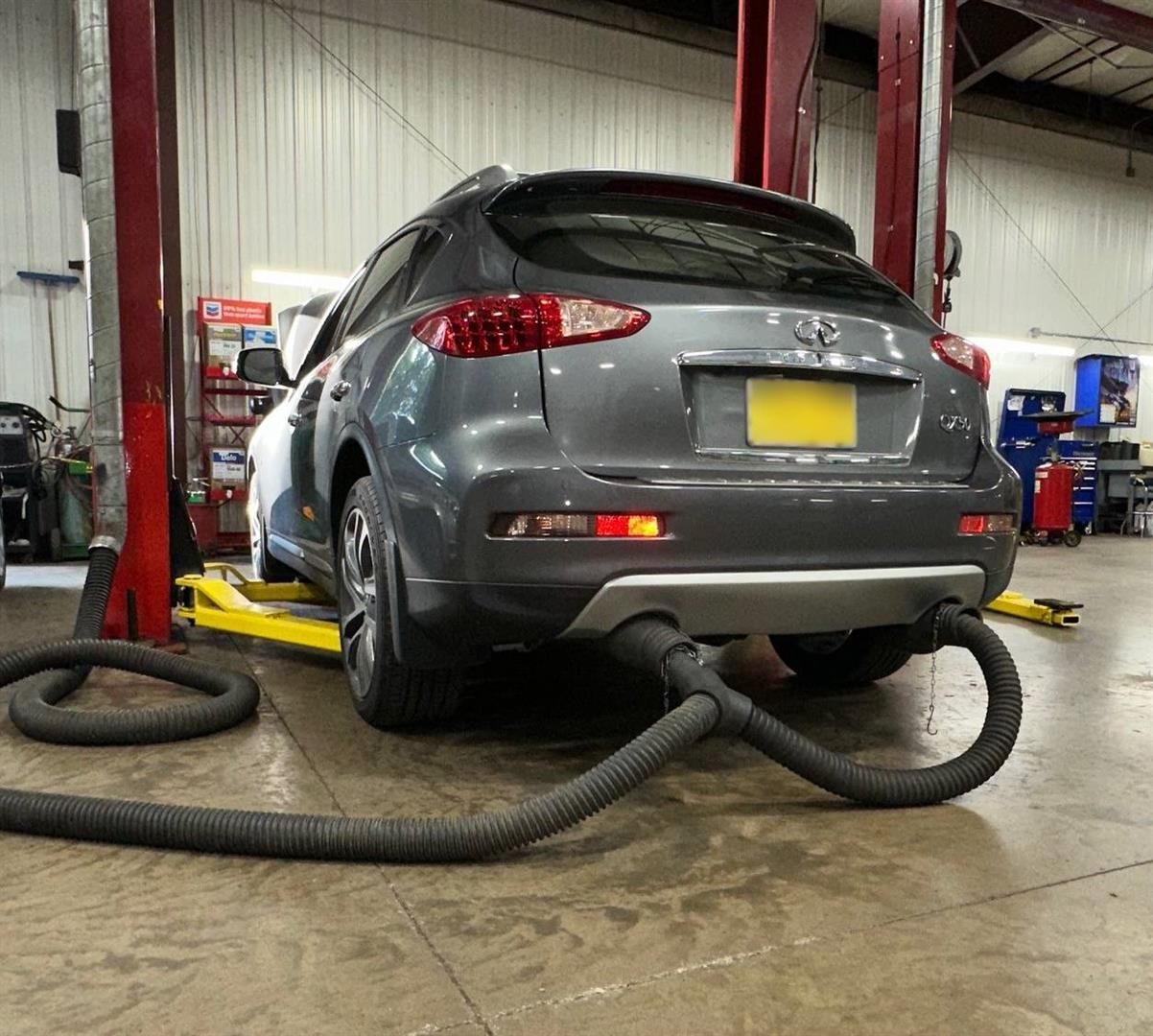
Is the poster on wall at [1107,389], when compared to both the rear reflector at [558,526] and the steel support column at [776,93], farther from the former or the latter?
the rear reflector at [558,526]

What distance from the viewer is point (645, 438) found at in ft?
5.99

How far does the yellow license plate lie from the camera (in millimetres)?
1924

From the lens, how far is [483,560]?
1.78m

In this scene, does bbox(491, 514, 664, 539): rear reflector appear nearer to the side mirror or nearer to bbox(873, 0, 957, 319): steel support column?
the side mirror

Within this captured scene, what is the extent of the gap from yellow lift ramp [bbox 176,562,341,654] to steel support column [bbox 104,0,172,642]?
156mm

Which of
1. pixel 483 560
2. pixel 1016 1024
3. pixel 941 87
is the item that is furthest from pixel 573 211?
pixel 941 87

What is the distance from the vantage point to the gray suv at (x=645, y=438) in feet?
5.88

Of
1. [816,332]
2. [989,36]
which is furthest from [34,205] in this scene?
[989,36]

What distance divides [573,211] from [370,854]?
4.81 feet

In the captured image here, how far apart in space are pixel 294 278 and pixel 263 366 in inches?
232

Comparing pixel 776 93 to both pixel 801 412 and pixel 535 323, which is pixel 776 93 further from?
pixel 535 323

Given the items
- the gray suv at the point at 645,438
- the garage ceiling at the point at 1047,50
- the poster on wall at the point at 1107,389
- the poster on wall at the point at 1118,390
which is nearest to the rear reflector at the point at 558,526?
the gray suv at the point at 645,438

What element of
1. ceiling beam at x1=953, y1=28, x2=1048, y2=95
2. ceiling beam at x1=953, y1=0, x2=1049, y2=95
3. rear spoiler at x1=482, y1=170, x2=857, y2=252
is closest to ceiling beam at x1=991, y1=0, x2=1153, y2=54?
ceiling beam at x1=953, y1=28, x2=1048, y2=95

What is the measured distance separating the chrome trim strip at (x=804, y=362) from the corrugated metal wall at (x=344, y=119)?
8.05m
